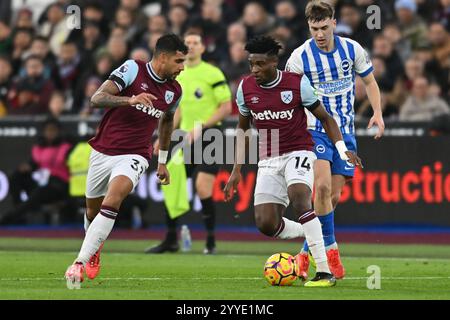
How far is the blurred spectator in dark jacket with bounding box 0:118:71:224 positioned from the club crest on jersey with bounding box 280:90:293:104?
893 cm

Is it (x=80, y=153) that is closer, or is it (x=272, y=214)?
(x=272, y=214)

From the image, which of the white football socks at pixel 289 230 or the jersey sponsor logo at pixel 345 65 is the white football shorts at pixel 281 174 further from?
the jersey sponsor logo at pixel 345 65

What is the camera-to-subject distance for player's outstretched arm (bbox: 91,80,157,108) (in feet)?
34.5

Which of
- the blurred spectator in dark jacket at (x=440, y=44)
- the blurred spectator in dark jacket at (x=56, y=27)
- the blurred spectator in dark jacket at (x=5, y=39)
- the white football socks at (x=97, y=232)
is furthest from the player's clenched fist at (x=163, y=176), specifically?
the blurred spectator in dark jacket at (x=5, y=39)

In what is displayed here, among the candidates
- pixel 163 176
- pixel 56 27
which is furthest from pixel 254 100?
pixel 56 27

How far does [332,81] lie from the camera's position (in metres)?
11.9

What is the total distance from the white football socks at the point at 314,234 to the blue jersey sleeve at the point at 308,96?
97 centimetres

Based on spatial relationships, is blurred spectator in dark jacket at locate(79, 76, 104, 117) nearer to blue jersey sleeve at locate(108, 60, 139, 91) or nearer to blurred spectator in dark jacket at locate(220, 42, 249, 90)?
blurred spectator in dark jacket at locate(220, 42, 249, 90)

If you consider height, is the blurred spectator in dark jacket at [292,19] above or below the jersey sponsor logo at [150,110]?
above

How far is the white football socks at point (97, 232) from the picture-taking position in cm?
1060

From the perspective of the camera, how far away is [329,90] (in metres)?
11.9

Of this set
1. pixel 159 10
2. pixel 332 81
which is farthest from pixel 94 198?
pixel 159 10
